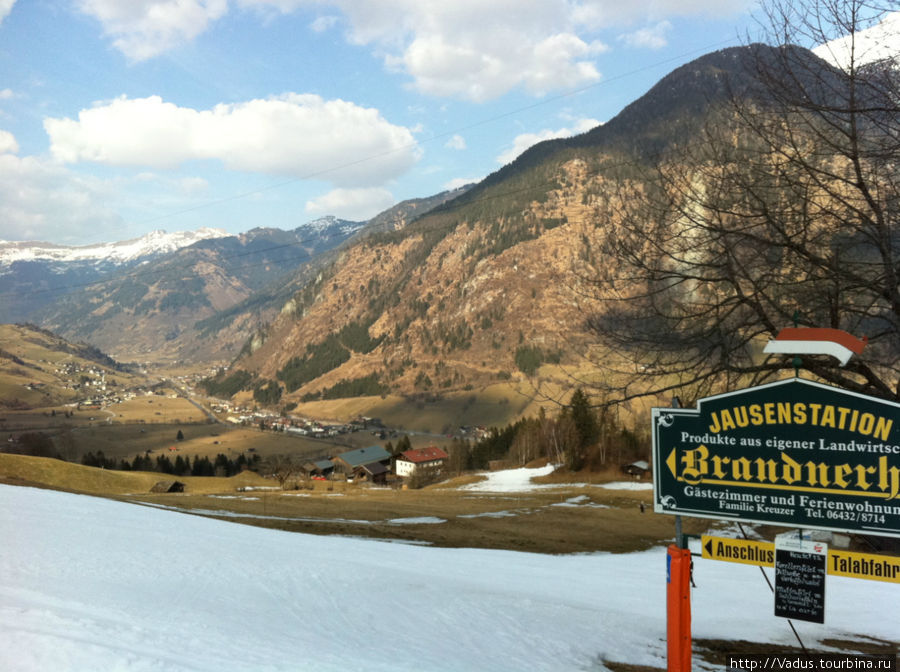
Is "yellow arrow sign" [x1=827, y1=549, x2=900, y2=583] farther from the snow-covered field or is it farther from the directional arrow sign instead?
the snow-covered field

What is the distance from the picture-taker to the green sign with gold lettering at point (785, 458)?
19.1 feet

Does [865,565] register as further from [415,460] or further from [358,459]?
[358,459]

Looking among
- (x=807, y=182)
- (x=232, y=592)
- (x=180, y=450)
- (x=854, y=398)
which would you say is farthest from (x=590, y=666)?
(x=180, y=450)

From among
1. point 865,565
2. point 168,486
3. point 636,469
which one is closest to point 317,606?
point 865,565

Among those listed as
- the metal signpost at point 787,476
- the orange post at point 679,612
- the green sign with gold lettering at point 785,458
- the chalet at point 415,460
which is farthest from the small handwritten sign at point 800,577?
the chalet at point 415,460

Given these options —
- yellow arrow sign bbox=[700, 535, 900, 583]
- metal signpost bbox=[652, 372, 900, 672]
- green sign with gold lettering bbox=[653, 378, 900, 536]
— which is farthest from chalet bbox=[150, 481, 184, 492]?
yellow arrow sign bbox=[700, 535, 900, 583]

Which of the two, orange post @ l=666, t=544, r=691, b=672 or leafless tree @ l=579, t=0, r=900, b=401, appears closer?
orange post @ l=666, t=544, r=691, b=672

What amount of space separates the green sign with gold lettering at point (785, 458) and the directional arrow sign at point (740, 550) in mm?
296

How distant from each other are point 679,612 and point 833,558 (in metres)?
1.78

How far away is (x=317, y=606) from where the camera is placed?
381 inches

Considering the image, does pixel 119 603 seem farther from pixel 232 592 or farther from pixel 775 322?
pixel 775 322

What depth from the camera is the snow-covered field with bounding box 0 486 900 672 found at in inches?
256

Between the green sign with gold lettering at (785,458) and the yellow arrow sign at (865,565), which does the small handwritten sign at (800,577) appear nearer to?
the yellow arrow sign at (865,565)

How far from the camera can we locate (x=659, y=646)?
30.6ft
